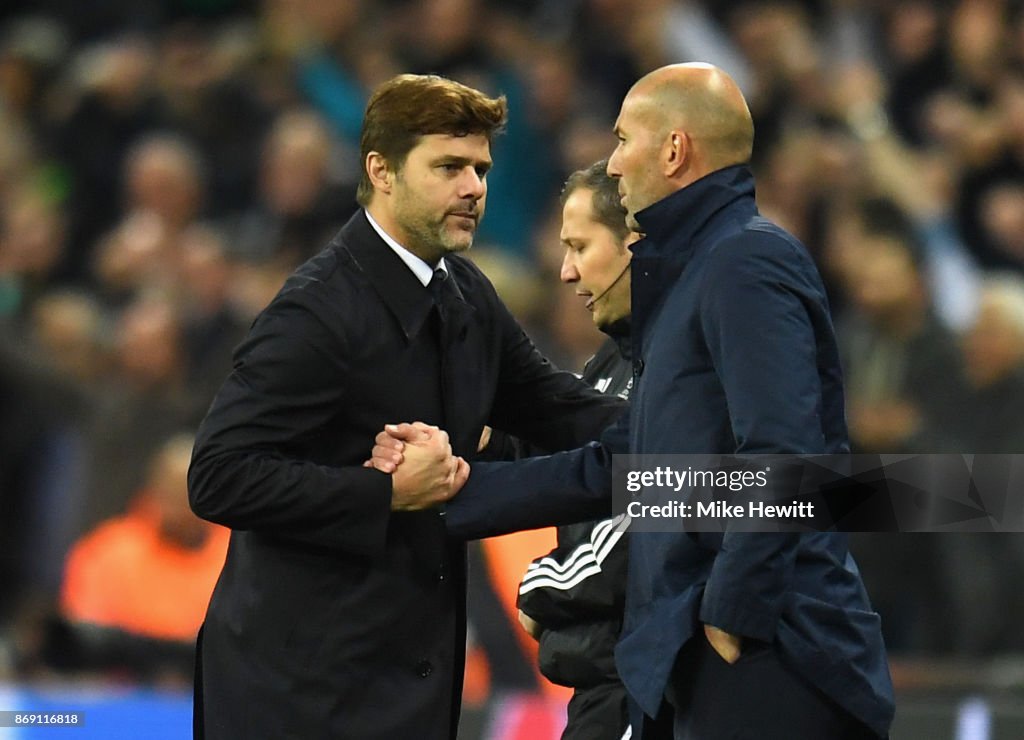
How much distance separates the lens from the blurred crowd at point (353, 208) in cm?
563

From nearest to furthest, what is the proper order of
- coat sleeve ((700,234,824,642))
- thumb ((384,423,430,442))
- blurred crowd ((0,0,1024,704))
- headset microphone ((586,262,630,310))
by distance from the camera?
1. coat sleeve ((700,234,824,642))
2. thumb ((384,423,430,442))
3. headset microphone ((586,262,630,310))
4. blurred crowd ((0,0,1024,704))

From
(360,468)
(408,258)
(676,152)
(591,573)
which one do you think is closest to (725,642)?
(591,573)

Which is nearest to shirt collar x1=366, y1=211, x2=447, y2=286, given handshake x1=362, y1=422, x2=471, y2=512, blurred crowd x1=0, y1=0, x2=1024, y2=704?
handshake x1=362, y1=422, x2=471, y2=512

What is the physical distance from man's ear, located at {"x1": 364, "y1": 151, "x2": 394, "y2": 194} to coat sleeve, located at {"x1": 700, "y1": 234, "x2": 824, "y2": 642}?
71cm

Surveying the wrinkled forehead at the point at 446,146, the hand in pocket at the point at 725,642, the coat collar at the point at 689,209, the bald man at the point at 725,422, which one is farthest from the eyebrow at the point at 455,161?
the hand in pocket at the point at 725,642

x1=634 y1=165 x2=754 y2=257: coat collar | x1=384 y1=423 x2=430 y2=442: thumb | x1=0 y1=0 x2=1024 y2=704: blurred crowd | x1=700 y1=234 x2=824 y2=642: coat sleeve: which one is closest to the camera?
x1=700 y1=234 x2=824 y2=642: coat sleeve

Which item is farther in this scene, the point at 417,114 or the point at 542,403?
the point at 542,403

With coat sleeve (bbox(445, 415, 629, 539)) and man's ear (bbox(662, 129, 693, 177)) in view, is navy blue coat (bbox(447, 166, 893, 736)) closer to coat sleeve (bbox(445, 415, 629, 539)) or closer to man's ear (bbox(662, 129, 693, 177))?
man's ear (bbox(662, 129, 693, 177))

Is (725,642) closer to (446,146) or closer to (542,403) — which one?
(542,403)

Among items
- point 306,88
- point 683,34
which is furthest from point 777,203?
point 306,88

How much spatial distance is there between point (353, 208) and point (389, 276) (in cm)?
339

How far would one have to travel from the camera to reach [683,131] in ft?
9.53

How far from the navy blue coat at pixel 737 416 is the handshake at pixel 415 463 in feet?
1.07

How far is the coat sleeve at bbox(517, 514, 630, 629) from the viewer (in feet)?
10.5
